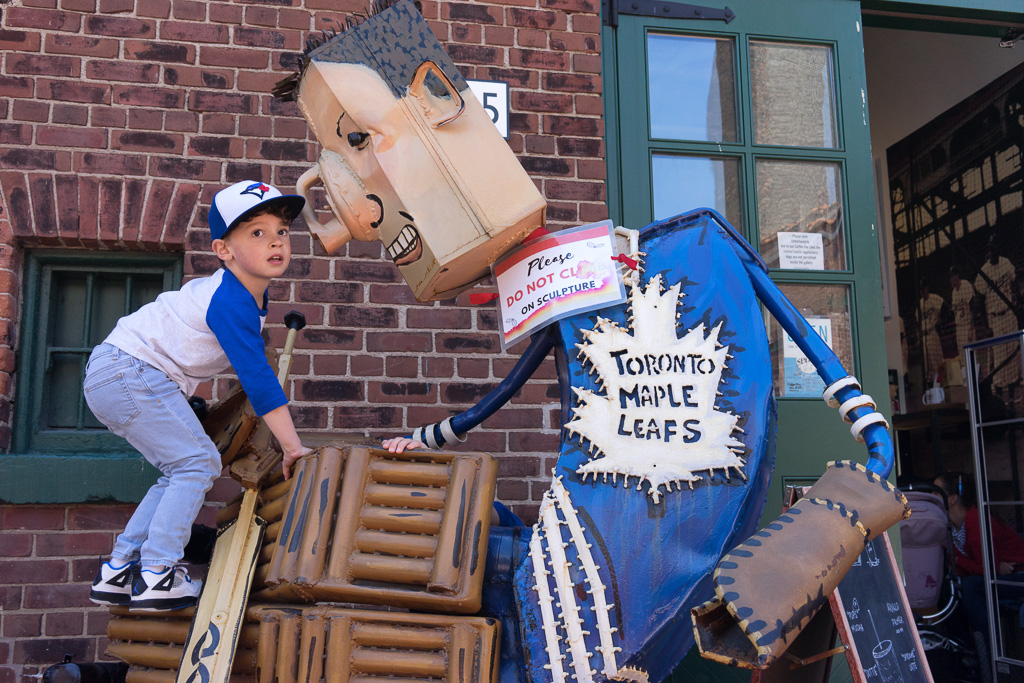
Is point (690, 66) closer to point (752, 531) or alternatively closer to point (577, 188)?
point (577, 188)

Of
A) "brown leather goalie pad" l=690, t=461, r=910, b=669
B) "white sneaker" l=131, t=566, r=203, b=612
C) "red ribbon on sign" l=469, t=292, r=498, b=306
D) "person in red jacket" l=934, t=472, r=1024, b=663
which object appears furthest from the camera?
"person in red jacket" l=934, t=472, r=1024, b=663

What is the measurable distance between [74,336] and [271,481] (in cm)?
144

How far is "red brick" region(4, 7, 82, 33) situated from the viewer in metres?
3.36

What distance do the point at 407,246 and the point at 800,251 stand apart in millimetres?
2111

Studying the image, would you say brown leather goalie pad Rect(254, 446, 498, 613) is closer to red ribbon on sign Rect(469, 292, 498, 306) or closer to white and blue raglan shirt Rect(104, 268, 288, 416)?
white and blue raglan shirt Rect(104, 268, 288, 416)

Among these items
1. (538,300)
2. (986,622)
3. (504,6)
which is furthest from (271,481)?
(986,622)

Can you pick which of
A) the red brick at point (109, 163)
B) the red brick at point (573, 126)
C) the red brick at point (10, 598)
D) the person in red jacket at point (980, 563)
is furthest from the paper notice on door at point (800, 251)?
the red brick at point (10, 598)

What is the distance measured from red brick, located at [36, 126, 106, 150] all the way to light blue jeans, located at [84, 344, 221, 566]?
4.34 feet

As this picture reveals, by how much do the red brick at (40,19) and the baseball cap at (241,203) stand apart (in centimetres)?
159

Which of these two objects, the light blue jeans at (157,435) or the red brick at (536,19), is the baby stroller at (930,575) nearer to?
the red brick at (536,19)

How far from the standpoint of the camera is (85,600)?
9.96ft

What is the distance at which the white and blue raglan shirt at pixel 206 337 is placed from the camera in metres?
2.28

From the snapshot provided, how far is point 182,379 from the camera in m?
2.48

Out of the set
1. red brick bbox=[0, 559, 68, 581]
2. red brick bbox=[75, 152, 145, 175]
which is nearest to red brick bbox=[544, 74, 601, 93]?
red brick bbox=[75, 152, 145, 175]
